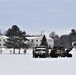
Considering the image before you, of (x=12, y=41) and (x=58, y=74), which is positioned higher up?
(x=12, y=41)

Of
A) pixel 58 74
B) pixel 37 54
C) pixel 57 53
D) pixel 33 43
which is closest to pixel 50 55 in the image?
pixel 57 53

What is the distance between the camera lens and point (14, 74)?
63.2 feet

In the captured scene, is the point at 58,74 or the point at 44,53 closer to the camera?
the point at 58,74

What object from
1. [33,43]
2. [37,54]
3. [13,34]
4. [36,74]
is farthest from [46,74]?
[33,43]

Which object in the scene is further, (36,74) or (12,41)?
(12,41)

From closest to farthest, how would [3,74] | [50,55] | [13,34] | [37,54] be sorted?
[3,74]
[37,54]
[50,55]
[13,34]

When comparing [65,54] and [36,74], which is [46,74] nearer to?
[36,74]

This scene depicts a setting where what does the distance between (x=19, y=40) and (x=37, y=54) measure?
144 feet

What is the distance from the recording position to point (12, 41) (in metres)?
93.5

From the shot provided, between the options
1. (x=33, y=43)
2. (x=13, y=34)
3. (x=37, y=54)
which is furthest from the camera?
(x=33, y=43)

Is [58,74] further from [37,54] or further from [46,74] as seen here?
[37,54]

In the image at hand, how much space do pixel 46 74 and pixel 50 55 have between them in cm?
3422

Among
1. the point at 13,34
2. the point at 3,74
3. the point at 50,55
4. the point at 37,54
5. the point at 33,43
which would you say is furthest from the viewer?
the point at 33,43

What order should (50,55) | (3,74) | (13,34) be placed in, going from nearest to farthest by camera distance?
1. (3,74)
2. (50,55)
3. (13,34)
